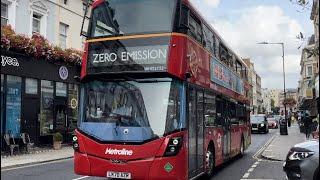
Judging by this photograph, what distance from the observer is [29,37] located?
23828mm

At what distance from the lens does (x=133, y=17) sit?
426 inches

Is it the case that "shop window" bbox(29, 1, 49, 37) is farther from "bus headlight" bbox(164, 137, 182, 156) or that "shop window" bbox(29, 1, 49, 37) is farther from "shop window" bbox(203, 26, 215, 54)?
"bus headlight" bbox(164, 137, 182, 156)

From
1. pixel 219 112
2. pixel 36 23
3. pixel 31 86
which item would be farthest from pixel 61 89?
pixel 219 112

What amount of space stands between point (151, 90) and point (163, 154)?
1.36 m

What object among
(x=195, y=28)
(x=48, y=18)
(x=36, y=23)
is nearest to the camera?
(x=195, y=28)

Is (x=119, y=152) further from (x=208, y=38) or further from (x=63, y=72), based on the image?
(x=63, y=72)

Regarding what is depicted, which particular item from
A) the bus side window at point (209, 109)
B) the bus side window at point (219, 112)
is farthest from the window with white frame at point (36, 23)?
the bus side window at point (209, 109)

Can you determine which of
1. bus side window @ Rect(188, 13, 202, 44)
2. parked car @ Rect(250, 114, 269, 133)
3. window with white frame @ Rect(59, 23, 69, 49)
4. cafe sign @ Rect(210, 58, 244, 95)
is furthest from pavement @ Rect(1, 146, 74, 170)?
parked car @ Rect(250, 114, 269, 133)

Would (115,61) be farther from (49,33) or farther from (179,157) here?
(49,33)

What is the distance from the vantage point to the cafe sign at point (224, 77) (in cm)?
1363

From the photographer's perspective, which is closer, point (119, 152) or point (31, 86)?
point (119, 152)

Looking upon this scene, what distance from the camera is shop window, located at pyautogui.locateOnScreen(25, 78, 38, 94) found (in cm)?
2394

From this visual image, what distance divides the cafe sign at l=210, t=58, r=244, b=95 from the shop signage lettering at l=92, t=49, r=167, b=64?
3103 mm

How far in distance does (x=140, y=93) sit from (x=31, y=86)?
15.1 m
